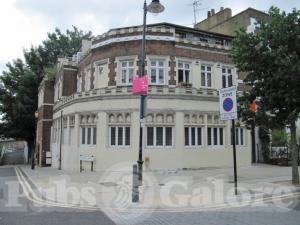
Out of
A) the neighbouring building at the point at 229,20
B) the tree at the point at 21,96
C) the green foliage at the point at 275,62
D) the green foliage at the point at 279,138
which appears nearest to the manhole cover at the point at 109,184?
the green foliage at the point at 275,62

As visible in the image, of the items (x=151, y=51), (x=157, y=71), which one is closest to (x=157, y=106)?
(x=157, y=71)

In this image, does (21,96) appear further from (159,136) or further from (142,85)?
(142,85)

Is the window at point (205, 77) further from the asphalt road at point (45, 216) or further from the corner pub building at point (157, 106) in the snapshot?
the asphalt road at point (45, 216)

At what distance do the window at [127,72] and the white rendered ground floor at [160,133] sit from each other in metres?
Answer: 1.80

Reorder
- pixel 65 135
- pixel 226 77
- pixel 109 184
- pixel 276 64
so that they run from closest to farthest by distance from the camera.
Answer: pixel 276 64 < pixel 109 184 < pixel 226 77 < pixel 65 135

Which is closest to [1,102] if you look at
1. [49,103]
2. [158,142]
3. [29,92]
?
[29,92]

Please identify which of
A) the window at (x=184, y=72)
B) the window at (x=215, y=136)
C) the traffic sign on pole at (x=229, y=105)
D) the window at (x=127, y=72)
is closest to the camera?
the traffic sign on pole at (x=229, y=105)

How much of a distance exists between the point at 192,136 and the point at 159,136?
2142mm

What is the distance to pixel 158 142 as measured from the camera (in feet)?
63.6

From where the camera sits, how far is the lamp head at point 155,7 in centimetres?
1125

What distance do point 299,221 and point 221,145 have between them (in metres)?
13.4

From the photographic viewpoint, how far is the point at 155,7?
37.2 ft

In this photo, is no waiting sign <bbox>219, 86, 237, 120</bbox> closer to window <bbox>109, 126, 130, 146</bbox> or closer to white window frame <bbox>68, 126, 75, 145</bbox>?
window <bbox>109, 126, 130, 146</bbox>

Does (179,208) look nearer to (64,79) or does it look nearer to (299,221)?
(299,221)
